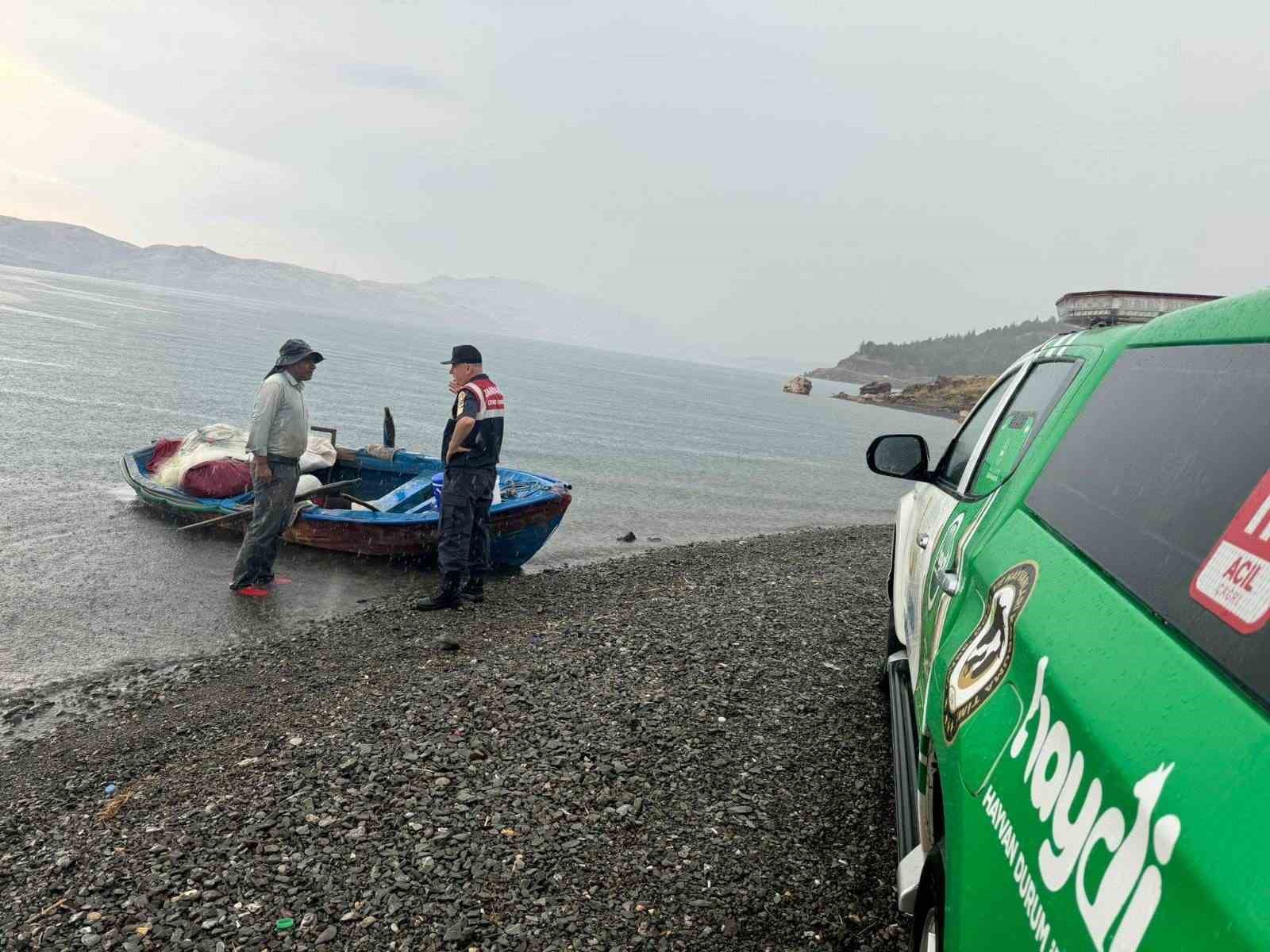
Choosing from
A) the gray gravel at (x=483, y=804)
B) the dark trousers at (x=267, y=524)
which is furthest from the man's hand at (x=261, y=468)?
the gray gravel at (x=483, y=804)

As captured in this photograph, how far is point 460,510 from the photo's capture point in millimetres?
9250

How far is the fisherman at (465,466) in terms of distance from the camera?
8930 mm

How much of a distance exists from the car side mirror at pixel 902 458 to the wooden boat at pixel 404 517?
7.47 meters

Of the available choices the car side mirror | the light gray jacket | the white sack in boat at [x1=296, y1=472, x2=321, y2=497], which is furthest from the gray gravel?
the white sack in boat at [x1=296, y1=472, x2=321, y2=497]

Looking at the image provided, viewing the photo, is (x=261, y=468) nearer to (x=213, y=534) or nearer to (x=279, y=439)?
(x=279, y=439)

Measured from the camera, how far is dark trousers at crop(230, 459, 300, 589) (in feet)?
33.0

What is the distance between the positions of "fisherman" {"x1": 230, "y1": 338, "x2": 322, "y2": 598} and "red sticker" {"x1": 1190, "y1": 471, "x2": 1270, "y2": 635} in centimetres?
917

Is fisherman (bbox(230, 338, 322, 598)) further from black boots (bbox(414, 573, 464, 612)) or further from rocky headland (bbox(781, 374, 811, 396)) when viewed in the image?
rocky headland (bbox(781, 374, 811, 396))

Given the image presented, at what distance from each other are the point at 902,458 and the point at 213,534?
13191 millimetres

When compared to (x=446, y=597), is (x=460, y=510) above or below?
above

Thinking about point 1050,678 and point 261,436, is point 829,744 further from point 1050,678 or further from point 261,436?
point 261,436

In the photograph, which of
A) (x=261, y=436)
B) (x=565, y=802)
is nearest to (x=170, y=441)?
(x=261, y=436)

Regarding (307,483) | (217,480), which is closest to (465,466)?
(307,483)

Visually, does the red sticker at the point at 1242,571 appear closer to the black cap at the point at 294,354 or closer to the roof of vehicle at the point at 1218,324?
the roof of vehicle at the point at 1218,324
